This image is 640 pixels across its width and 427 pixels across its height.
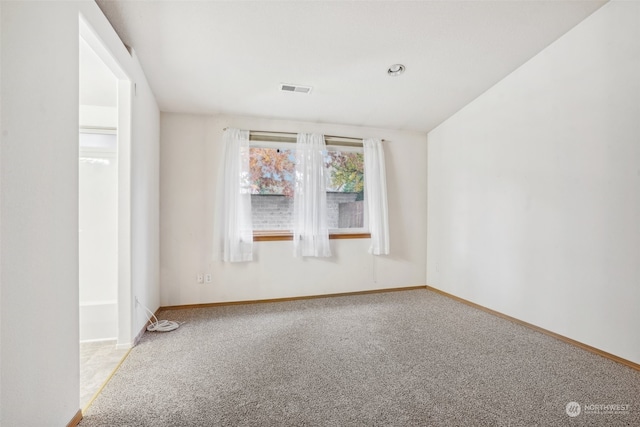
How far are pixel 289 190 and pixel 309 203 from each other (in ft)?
1.08

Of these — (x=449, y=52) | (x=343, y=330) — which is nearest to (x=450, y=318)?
(x=343, y=330)

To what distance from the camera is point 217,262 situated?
3.40 meters

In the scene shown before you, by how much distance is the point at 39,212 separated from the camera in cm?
119

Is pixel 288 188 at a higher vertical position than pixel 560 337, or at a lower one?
higher

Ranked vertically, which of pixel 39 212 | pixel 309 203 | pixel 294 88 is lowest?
pixel 39 212

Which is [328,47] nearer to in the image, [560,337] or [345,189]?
[345,189]

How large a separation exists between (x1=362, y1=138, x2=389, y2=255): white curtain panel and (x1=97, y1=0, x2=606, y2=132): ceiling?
0.65 metres

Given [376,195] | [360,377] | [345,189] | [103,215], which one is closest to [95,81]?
[103,215]

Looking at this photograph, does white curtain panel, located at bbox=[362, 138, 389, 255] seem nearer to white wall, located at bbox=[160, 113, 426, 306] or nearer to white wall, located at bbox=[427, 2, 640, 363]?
white wall, located at bbox=[160, 113, 426, 306]

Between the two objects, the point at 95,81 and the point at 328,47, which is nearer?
the point at 95,81

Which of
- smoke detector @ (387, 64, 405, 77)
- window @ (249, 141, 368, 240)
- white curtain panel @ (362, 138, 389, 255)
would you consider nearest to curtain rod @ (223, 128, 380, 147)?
window @ (249, 141, 368, 240)

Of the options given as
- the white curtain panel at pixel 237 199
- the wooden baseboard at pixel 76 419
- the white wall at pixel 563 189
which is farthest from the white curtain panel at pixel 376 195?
the wooden baseboard at pixel 76 419

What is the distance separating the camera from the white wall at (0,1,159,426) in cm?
102

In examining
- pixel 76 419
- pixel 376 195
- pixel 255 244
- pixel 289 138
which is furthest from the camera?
pixel 376 195
